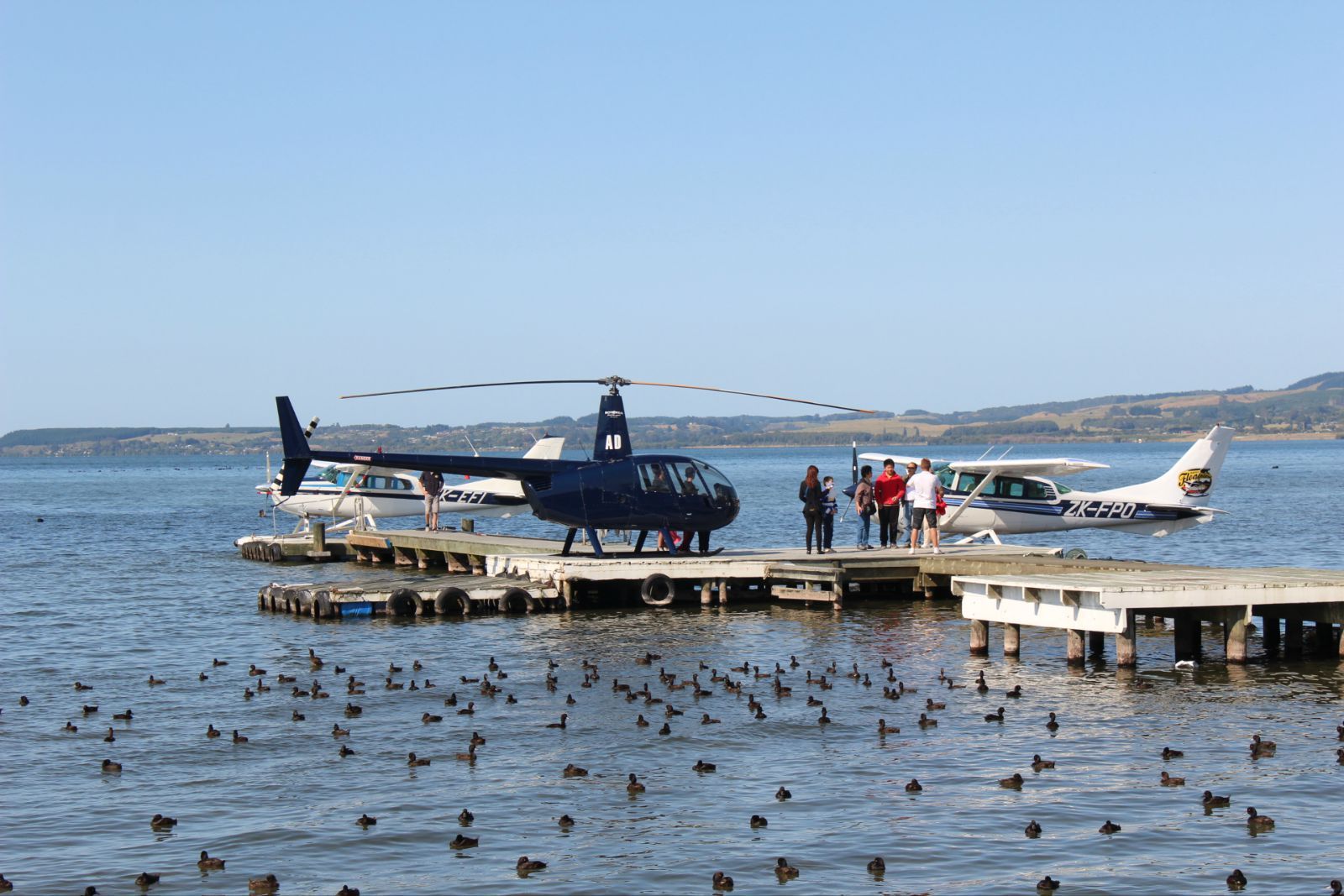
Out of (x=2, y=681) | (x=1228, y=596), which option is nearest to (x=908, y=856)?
(x=1228, y=596)

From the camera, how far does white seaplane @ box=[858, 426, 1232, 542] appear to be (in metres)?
32.6

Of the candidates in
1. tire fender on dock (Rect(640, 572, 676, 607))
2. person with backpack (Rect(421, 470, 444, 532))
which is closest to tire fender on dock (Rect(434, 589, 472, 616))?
tire fender on dock (Rect(640, 572, 676, 607))

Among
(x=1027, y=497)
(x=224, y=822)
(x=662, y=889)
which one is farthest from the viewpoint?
(x=1027, y=497)

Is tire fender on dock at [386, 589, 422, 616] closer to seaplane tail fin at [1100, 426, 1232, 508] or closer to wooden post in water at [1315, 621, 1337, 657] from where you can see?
wooden post in water at [1315, 621, 1337, 657]

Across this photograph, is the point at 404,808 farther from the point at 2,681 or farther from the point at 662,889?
the point at 2,681

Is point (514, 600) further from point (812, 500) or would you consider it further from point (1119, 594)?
point (1119, 594)

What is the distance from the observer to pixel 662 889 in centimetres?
1158

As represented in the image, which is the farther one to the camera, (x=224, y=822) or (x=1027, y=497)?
(x=1027, y=497)

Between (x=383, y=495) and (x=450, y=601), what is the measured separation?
16811 mm

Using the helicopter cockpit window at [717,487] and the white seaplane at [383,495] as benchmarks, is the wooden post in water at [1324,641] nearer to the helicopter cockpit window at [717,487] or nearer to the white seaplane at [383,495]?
the helicopter cockpit window at [717,487]

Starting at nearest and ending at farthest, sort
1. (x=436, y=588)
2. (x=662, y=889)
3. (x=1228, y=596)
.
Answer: (x=662, y=889) < (x=1228, y=596) < (x=436, y=588)

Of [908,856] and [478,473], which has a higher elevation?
[478,473]

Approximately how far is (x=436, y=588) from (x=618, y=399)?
4.91 metres

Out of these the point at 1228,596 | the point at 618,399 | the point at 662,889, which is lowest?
the point at 662,889
